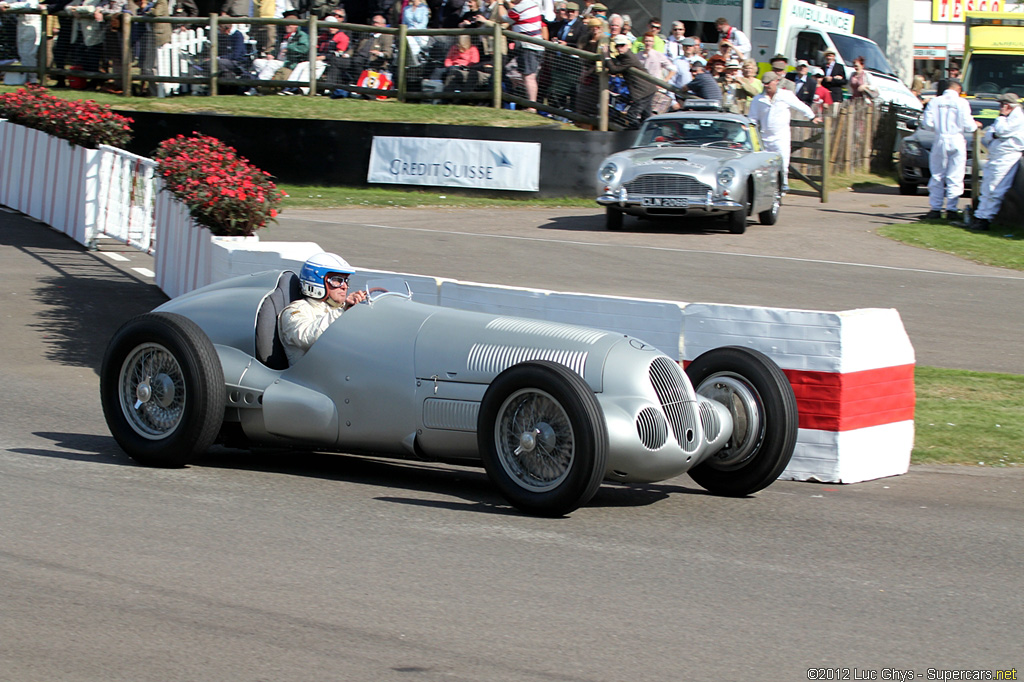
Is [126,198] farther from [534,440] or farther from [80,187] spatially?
[534,440]

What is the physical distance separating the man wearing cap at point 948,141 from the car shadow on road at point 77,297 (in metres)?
12.1

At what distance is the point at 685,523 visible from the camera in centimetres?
577

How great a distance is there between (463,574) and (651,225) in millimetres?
13898

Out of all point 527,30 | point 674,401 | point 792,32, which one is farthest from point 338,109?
point 674,401

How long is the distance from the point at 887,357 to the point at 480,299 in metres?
2.51

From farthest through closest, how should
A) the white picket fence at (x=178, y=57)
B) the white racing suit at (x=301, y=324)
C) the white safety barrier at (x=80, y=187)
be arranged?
the white picket fence at (x=178, y=57) < the white safety barrier at (x=80, y=187) < the white racing suit at (x=301, y=324)

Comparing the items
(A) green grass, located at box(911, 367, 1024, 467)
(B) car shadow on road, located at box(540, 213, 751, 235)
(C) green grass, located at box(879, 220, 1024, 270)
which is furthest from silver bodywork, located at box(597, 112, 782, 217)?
(A) green grass, located at box(911, 367, 1024, 467)

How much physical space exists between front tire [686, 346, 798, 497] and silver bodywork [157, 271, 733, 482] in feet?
0.51

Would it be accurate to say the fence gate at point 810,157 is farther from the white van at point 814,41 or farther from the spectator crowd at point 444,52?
the white van at point 814,41

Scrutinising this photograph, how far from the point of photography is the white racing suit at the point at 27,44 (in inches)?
973

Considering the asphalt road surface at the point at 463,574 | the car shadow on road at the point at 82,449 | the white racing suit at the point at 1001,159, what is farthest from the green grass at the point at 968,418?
the white racing suit at the point at 1001,159

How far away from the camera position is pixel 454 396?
6000 mm

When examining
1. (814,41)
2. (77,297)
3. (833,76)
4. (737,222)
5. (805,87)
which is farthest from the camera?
(814,41)

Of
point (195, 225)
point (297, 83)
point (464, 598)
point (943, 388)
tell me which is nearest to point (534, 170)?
point (297, 83)
